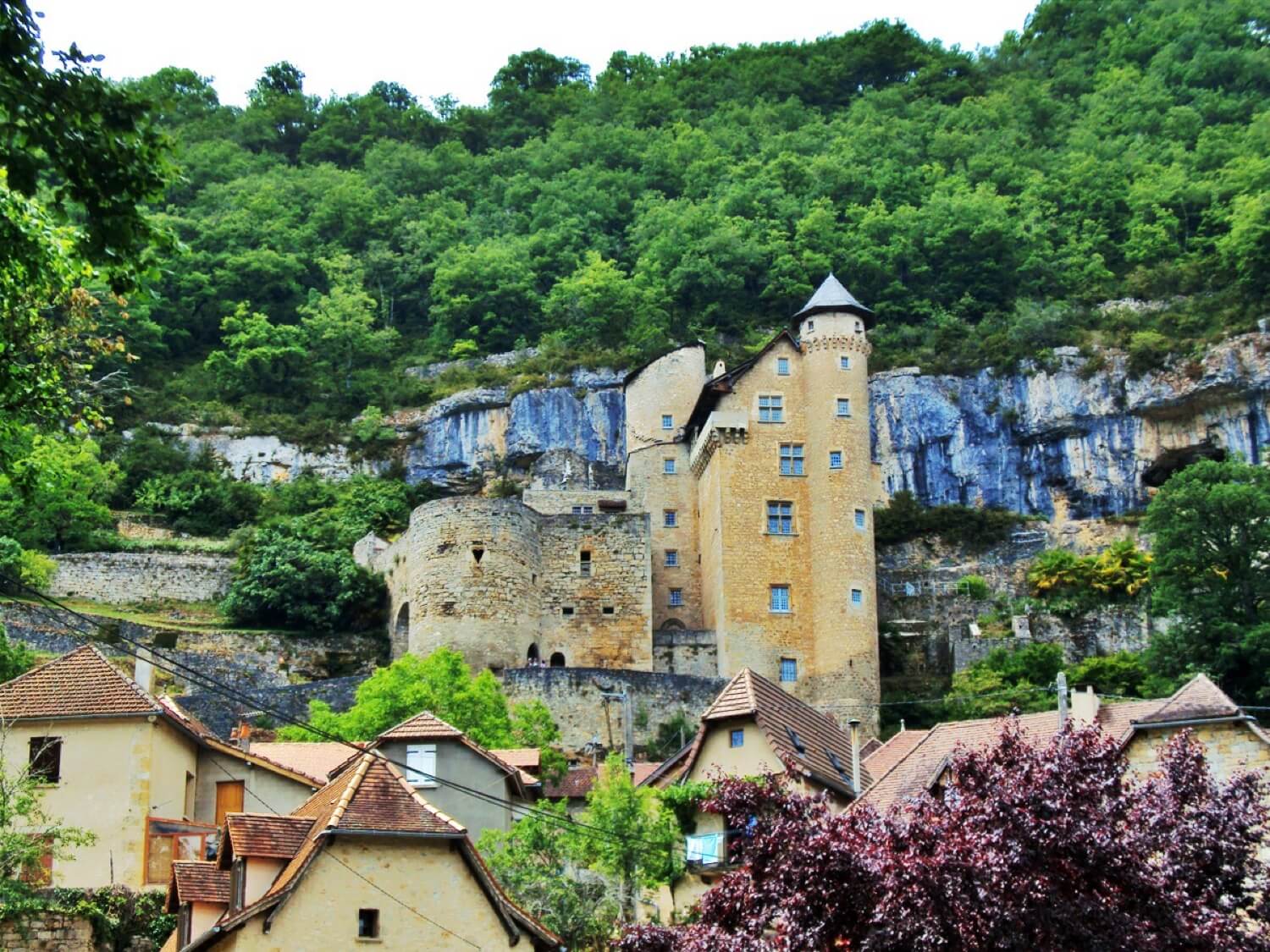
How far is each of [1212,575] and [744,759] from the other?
91.2ft

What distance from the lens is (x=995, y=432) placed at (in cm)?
7594

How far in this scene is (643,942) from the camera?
19.7 meters

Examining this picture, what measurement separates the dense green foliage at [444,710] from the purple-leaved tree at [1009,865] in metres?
23.6

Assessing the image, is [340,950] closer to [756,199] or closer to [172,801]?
[172,801]

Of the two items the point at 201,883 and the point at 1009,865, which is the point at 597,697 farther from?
the point at 1009,865

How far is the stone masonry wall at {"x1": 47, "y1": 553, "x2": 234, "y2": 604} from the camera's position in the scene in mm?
64875

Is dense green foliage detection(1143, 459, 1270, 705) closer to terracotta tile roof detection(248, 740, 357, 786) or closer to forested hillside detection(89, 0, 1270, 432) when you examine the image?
forested hillside detection(89, 0, 1270, 432)

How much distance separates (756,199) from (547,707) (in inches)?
1884

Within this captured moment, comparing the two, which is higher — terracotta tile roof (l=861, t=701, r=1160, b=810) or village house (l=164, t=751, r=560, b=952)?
terracotta tile roof (l=861, t=701, r=1160, b=810)

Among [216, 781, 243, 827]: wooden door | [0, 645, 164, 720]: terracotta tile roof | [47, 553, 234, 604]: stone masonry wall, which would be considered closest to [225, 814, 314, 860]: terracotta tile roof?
[0, 645, 164, 720]: terracotta tile roof

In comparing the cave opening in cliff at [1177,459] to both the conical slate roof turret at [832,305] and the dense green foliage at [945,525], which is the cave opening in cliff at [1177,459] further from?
the conical slate roof turret at [832,305]

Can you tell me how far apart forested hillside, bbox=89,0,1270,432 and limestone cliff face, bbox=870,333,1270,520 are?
5.70ft

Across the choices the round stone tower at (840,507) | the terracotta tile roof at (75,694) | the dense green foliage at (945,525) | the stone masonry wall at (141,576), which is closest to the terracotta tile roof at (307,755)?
the terracotta tile roof at (75,694)

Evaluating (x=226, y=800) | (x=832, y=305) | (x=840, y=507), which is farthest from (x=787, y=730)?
(x=832, y=305)
